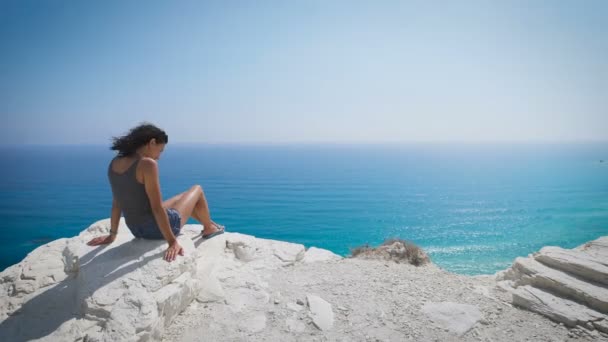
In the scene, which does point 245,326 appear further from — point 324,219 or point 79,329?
point 324,219

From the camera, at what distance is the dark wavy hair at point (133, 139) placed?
14.1 feet

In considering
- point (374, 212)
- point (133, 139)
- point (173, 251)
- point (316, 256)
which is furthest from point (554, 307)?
point (374, 212)

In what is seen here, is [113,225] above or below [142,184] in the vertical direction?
below

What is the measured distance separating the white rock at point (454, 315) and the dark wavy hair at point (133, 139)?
5390 mm

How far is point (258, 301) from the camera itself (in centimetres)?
472

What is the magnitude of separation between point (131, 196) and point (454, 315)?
5.60 metres

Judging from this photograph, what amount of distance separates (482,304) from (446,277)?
3.79ft

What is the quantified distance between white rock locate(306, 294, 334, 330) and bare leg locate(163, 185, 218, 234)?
2.86m

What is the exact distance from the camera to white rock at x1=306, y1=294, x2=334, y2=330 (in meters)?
4.22

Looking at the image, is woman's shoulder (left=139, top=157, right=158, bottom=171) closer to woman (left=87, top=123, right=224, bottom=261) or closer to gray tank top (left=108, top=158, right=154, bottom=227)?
woman (left=87, top=123, right=224, bottom=261)

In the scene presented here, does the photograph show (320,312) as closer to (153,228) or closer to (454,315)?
(454,315)

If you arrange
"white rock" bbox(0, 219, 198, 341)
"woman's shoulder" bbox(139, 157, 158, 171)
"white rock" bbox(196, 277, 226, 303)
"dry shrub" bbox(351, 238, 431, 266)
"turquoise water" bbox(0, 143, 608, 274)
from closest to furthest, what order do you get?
"white rock" bbox(0, 219, 198, 341) → "woman's shoulder" bbox(139, 157, 158, 171) → "white rock" bbox(196, 277, 226, 303) → "dry shrub" bbox(351, 238, 431, 266) → "turquoise water" bbox(0, 143, 608, 274)

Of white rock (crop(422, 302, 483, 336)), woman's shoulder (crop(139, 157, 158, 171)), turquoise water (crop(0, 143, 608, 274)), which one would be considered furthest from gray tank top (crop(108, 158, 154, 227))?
turquoise water (crop(0, 143, 608, 274))

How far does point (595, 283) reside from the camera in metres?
5.19
